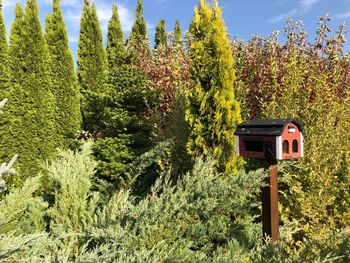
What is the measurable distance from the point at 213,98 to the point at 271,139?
1.78m

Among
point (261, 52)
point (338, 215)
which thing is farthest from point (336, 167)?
point (261, 52)

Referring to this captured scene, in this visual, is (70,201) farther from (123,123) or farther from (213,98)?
(123,123)

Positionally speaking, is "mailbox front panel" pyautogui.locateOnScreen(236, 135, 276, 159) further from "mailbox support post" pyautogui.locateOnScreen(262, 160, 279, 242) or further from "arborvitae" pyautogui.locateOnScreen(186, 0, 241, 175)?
"arborvitae" pyautogui.locateOnScreen(186, 0, 241, 175)

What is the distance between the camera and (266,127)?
3.64 m

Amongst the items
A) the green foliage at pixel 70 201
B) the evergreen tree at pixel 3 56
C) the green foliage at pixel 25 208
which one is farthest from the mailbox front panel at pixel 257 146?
the evergreen tree at pixel 3 56

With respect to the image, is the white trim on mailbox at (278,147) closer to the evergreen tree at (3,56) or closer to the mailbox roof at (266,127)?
the mailbox roof at (266,127)

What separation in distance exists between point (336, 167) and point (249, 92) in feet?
8.97

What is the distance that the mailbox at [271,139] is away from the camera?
3.46 m

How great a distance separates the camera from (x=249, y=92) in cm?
703

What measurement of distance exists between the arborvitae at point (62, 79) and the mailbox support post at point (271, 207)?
649 centimetres

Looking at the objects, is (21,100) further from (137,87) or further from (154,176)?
(154,176)

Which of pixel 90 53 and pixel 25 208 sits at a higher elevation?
pixel 90 53

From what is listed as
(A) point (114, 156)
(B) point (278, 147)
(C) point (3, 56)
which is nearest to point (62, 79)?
(C) point (3, 56)

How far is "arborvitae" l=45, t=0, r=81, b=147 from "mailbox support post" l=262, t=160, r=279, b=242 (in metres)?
6.49
